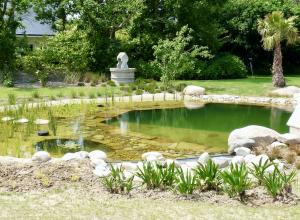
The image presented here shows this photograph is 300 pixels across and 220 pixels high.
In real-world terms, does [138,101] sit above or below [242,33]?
below

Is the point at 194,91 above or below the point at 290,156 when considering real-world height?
above

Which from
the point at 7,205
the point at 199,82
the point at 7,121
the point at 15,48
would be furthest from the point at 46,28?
the point at 7,205

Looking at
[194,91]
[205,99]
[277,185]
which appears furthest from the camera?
[194,91]

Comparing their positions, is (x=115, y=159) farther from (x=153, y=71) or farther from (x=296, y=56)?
(x=296, y=56)

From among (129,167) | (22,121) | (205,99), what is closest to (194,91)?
(205,99)

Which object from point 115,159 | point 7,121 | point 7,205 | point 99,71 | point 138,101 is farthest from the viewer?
point 99,71

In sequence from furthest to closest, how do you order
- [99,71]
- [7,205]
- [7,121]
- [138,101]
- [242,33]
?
[242,33] < [99,71] < [138,101] < [7,121] < [7,205]

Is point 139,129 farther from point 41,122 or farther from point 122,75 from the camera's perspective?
point 122,75

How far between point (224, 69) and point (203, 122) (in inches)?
517

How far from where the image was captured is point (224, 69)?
1085 inches

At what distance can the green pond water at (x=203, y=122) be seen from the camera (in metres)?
12.6

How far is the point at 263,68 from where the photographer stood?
32531mm

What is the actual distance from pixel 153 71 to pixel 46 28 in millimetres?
12697

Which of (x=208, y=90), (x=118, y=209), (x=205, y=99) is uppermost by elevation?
(x=208, y=90)
